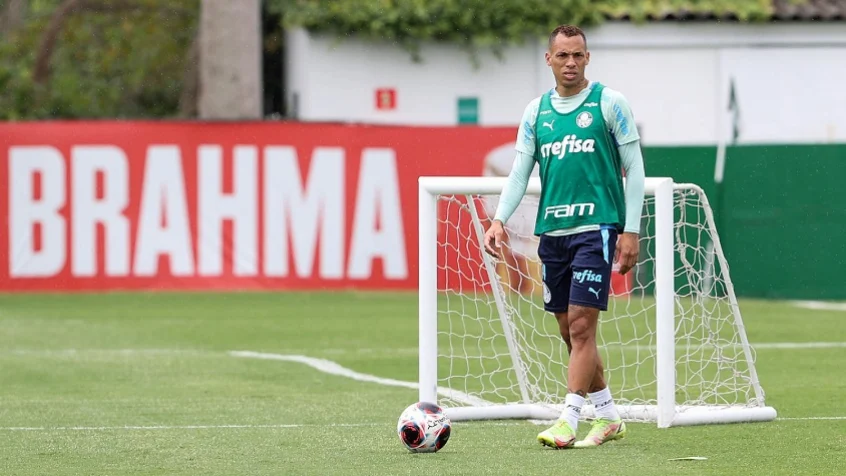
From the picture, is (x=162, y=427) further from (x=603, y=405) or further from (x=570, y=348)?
(x=603, y=405)

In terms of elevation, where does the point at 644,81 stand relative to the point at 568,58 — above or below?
above

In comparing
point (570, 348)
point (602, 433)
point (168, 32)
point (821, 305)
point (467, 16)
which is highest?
point (168, 32)

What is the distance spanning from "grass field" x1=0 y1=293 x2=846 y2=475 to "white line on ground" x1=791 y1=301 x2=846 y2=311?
0.99 m

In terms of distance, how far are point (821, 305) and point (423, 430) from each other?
12.4m

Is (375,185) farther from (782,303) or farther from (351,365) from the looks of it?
(351,365)

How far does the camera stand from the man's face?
770cm

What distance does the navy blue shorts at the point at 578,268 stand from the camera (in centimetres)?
772

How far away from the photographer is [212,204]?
2036cm

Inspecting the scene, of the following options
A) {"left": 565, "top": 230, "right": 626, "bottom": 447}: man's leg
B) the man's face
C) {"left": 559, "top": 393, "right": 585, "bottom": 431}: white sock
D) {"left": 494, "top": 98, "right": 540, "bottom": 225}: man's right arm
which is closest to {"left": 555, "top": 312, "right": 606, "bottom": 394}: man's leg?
{"left": 565, "top": 230, "right": 626, "bottom": 447}: man's leg

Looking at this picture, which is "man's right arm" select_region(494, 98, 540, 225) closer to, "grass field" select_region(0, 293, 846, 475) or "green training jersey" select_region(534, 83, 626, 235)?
"green training jersey" select_region(534, 83, 626, 235)

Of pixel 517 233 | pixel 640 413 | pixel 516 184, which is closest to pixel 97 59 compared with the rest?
pixel 517 233

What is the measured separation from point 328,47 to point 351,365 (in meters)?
13.4

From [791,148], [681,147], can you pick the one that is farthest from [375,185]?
[791,148]

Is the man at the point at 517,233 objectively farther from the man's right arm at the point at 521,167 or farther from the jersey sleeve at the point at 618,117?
the jersey sleeve at the point at 618,117
